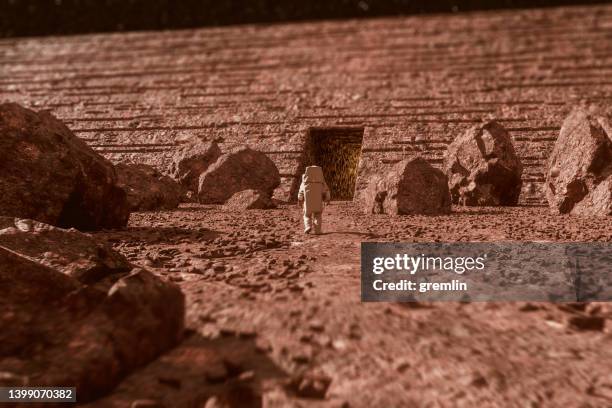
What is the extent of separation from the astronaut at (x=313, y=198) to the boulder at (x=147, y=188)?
9.54 feet

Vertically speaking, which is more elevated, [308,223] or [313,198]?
[313,198]

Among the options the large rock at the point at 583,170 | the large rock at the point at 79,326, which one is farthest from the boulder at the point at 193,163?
the large rock at the point at 79,326

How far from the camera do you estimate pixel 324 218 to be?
561 centimetres

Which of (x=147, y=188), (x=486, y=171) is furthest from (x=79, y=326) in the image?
(x=486, y=171)

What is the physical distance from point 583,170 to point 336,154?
16.8ft

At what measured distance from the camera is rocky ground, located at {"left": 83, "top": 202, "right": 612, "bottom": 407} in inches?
67.4

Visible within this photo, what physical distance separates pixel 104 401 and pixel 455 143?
6505mm

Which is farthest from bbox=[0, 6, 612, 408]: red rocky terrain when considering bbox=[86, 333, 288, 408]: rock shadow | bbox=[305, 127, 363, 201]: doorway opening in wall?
bbox=[305, 127, 363, 201]: doorway opening in wall

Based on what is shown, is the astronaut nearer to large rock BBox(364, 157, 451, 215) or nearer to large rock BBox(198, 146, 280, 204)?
large rock BBox(364, 157, 451, 215)

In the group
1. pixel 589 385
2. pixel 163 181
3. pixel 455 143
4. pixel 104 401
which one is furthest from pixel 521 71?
pixel 104 401

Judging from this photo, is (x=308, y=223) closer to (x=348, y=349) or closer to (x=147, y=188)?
(x=348, y=349)

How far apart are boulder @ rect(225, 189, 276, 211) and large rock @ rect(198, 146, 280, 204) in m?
0.62

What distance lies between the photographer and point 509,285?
2641 mm

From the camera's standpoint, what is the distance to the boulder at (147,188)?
21.6ft
